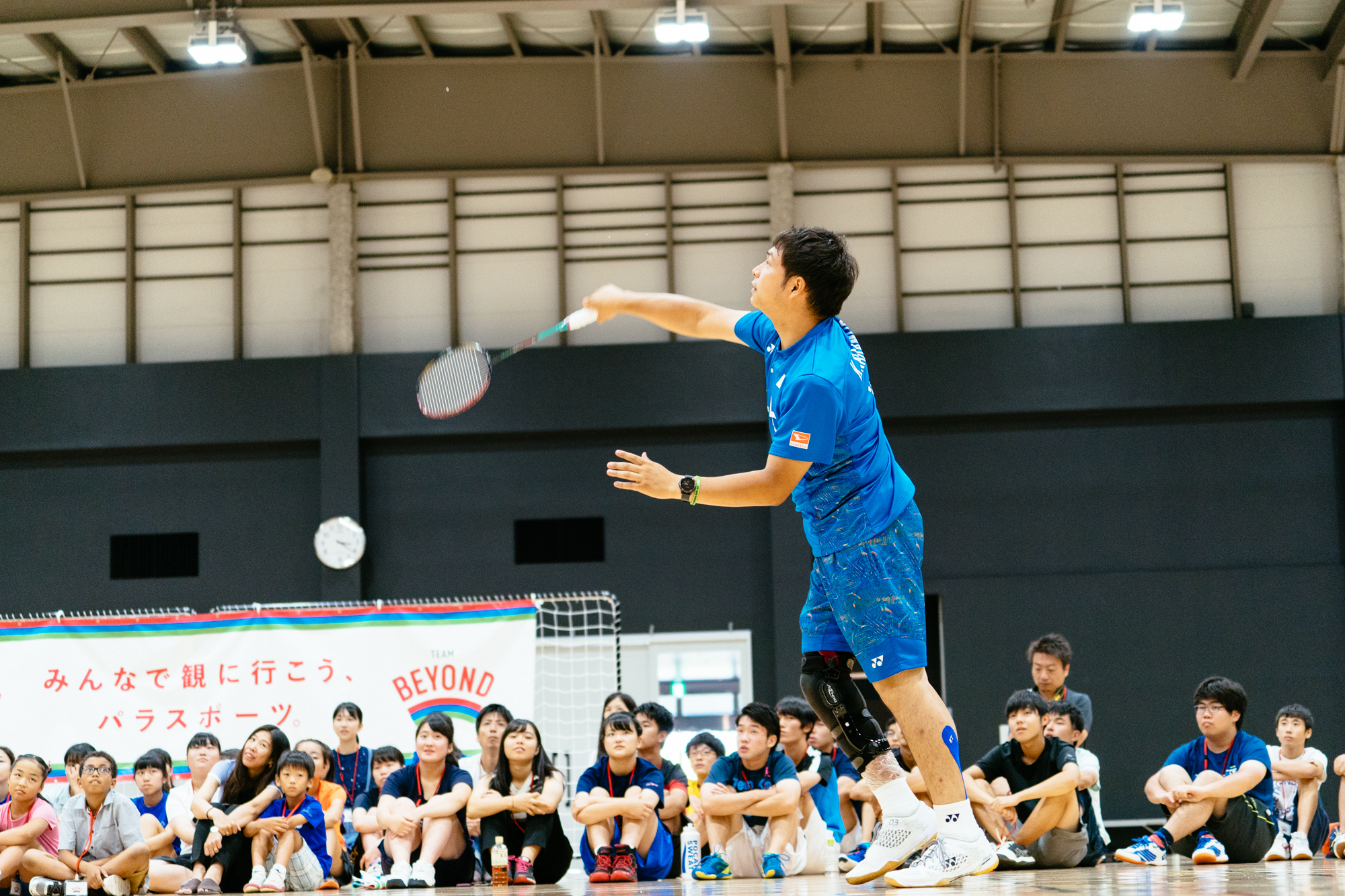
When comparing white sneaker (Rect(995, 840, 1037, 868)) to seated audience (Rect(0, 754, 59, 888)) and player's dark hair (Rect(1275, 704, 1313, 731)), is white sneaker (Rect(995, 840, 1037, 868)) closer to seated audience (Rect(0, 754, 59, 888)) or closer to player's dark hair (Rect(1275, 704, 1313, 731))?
player's dark hair (Rect(1275, 704, 1313, 731))

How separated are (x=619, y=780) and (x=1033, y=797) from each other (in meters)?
2.44

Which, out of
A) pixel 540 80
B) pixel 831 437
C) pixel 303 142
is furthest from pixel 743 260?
pixel 831 437

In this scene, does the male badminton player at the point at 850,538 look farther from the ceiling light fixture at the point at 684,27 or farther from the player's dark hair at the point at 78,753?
the ceiling light fixture at the point at 684,27

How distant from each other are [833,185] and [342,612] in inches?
381

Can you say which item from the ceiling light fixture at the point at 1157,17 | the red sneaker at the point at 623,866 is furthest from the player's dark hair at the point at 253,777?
the ceiling light fixture at the point at 1157,17

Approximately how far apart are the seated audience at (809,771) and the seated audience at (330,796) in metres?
2.84

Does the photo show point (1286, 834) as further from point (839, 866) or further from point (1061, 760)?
point (839, 866)

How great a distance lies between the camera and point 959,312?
1666 cm

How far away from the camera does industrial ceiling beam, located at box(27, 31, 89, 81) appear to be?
16.2m

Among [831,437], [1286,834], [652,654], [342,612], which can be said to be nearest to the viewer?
[831,437]

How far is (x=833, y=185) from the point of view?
1678 centimetres

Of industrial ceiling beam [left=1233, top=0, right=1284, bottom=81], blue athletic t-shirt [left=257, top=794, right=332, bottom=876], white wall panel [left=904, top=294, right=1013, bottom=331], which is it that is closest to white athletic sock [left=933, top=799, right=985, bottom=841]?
blue athletic t-shirt [left=257, top=794, right=332, bottom=876]

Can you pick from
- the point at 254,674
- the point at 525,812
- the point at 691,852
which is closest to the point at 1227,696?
the point at 691,852

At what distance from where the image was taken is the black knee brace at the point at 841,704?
4102 millimetres
